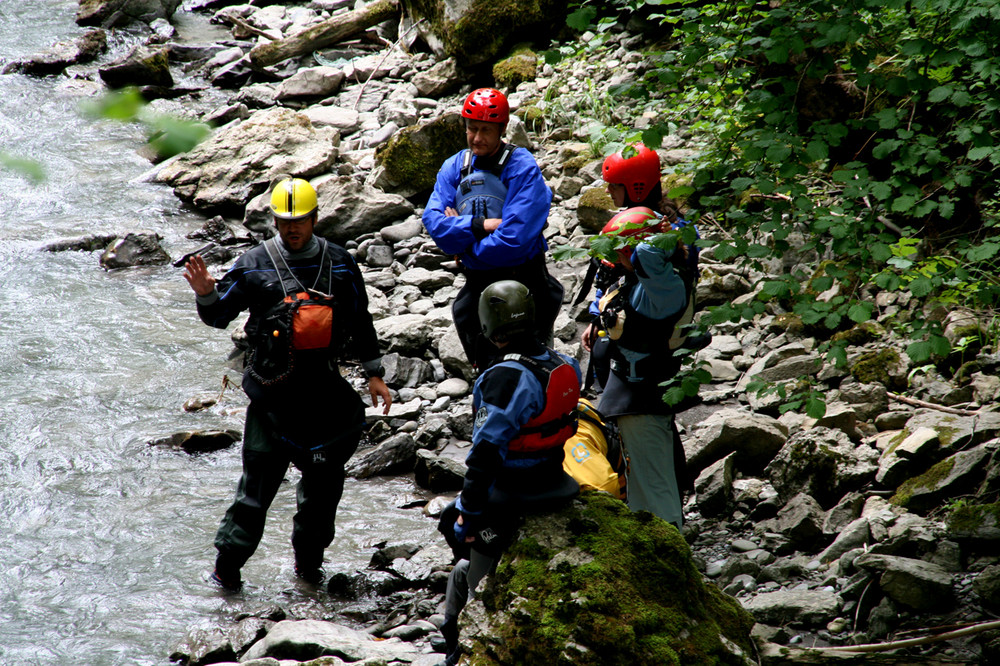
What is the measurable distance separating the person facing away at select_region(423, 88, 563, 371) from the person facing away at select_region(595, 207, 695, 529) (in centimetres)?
96

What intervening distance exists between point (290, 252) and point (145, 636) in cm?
236

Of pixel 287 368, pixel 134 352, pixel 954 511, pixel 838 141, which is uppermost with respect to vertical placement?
pixel 838 141

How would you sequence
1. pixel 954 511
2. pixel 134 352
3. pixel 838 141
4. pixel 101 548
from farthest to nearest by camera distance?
pixel 134 352 < pixel 101 548 < pixel 954 511 < pixel 838 141

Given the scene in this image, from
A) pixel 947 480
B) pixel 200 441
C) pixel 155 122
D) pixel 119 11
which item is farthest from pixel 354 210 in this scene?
pixel 119 11

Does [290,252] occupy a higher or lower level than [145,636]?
higher

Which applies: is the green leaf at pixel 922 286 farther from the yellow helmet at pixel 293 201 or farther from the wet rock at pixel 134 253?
the wet rock at pixel 134 253

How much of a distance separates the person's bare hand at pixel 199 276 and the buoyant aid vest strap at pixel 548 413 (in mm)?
1951

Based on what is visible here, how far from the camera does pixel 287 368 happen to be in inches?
187

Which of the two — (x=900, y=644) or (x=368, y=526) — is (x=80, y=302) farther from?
(x=900, y=644)

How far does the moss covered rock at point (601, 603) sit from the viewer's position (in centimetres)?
305

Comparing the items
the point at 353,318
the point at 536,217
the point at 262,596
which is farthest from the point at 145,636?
the point at 536,217

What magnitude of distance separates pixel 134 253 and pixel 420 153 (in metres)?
4.01

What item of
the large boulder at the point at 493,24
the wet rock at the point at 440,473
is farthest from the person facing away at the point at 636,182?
Result: the large boulder at the point at 493,24

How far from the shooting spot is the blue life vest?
532 cm
